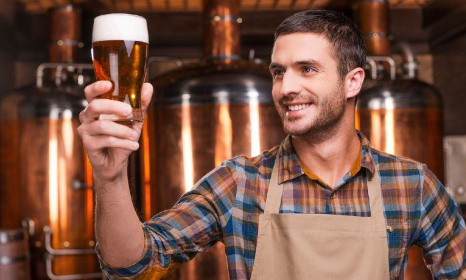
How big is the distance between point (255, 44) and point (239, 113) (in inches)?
81.6

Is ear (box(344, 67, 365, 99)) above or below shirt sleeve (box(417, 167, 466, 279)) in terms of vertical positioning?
above

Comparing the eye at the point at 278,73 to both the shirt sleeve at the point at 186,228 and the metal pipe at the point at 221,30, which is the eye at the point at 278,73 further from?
the metal pipe at the point at 221,30

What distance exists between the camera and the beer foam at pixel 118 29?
3.92ft

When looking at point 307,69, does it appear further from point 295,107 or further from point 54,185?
point 54,185

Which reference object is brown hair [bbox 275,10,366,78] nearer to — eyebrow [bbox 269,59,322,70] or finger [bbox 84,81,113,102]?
eyebrow [bbox 269,59,322,70]

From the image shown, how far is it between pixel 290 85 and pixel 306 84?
0.05m

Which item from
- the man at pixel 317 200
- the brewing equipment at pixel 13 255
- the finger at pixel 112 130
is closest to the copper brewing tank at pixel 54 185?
the brewing equipment at pixel 13 255

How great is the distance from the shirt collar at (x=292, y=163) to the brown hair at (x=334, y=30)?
0.25m

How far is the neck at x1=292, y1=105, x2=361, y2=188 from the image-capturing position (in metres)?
1.87

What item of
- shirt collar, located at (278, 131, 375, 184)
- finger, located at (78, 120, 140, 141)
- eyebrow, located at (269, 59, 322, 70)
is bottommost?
shirt collar, located at (278, 131, 375, 184)

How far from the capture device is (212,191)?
71.4 inches

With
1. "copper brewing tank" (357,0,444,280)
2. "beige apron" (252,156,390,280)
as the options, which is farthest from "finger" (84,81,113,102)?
"copper brewing tank" (357,0,444,280)

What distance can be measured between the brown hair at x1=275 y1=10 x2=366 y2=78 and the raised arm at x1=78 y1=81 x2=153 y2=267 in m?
0.72

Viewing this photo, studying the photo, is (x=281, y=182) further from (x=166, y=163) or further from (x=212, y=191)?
(x=166, y=163)
